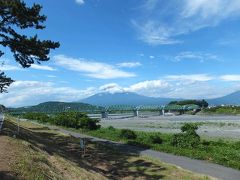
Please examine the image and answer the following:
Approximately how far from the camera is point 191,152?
24875 mm

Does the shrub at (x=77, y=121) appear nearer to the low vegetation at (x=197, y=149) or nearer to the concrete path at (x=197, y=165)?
the low vegetation at (x=197, y=149)

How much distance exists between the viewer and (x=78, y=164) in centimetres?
1839

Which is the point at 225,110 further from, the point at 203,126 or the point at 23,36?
the point at 23,36

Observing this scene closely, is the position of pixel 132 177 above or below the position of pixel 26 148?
below

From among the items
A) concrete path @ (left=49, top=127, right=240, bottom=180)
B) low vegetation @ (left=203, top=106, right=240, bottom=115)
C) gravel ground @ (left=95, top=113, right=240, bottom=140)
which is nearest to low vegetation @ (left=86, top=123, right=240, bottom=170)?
concrete path @ (left=49, top=127, right=240, bottom=180)

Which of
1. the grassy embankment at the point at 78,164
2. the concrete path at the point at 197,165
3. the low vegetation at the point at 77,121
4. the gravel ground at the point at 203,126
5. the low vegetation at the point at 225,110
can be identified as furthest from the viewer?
the low vegetation at the point at 225,110

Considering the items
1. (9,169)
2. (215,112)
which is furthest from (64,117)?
(215,112)

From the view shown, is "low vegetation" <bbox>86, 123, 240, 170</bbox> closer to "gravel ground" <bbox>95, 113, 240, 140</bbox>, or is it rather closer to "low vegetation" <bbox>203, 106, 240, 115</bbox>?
"gravel ground" <bbox>95, 113, 240, 140</bbox>

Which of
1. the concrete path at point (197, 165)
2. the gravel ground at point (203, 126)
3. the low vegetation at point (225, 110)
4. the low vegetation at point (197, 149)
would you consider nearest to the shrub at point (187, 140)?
the low vegetation at point (197, 149)

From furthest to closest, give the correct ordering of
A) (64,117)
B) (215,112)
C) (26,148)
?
(215,112)
(64,117)
(26,148)

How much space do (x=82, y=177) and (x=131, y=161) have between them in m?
7.75

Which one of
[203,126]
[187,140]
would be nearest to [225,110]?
Answer: [203,126]

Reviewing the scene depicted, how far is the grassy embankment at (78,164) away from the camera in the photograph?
13234 mm

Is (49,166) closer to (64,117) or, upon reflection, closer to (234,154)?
(234,154)
